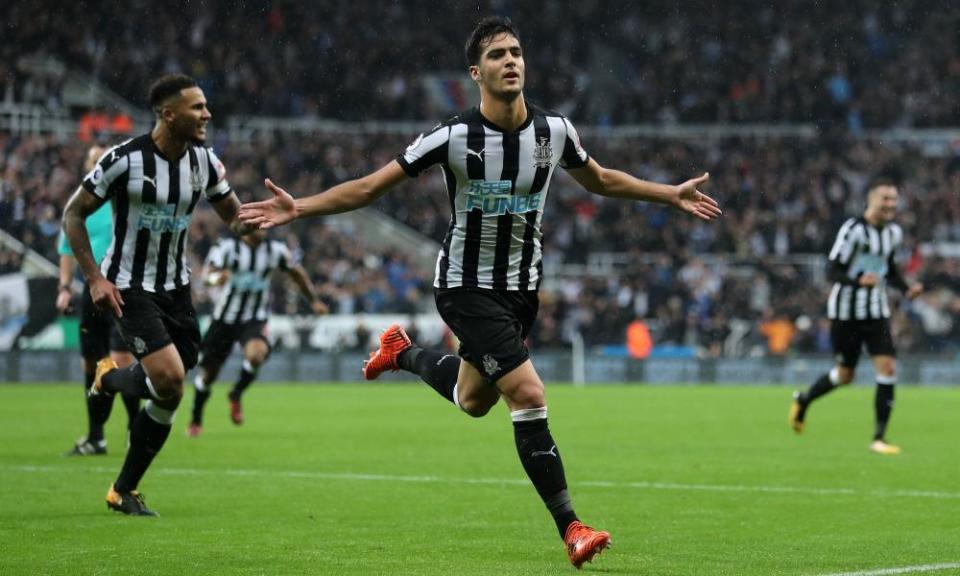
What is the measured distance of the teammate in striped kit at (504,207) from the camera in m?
6.86

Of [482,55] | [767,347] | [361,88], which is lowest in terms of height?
[767,347]

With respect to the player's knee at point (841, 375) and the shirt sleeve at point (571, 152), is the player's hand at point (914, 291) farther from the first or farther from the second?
the shirt sleeve at point (571, 152)

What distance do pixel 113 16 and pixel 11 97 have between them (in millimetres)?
4768

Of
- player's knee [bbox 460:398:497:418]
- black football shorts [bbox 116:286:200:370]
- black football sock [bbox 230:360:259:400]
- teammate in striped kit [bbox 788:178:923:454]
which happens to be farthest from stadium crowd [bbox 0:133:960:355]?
player's knee [bbox 460:398:497:418]

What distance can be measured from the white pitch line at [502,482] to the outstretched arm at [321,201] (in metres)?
4.28

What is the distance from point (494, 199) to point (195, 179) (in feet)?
7.70

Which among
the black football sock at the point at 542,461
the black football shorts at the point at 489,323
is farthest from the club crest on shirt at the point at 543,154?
the black football sock at the point at 542,461

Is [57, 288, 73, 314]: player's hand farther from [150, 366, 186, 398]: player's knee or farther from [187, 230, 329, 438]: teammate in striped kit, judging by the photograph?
[187, 230, 329, 438]: teammate in striped kit

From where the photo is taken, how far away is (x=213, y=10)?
128 feet

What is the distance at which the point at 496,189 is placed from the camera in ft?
23.1

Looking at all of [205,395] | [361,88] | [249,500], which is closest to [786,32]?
[361,88]

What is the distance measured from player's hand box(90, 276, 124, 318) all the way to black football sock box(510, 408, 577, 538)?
2537 mm

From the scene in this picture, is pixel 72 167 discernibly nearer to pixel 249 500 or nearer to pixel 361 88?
pixel 361 88

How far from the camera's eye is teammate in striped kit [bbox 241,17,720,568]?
22.5 ft
